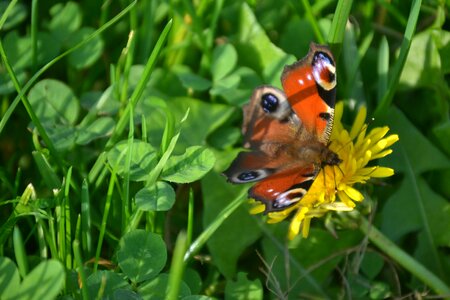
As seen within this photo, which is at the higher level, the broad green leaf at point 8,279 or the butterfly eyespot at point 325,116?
the butterfly eyespot at point 325,116

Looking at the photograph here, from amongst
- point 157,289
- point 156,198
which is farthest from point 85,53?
point 157,289

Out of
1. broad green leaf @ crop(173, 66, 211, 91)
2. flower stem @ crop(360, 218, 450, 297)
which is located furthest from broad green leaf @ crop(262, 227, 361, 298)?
broad green leaf @ crop(173, 66, 211, 91)

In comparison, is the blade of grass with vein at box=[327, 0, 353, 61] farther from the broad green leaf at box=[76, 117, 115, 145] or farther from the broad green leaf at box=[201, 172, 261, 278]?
the broad green leaf at box=[76, 117, 115, 145]

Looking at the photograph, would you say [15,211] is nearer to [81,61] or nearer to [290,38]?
[81,61]

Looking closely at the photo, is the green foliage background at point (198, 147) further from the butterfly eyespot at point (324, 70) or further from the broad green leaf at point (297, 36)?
the butterfly eyespot at point (324, 70)

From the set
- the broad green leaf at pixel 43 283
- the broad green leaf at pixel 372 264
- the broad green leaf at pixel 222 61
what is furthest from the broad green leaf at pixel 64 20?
the broad green leaf at pixel 372 264

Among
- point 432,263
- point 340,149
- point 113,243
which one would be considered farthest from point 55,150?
point 432,263

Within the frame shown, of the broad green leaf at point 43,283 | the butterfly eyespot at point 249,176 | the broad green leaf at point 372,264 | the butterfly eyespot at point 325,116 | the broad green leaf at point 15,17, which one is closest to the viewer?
the broad green leaf at point 43,283

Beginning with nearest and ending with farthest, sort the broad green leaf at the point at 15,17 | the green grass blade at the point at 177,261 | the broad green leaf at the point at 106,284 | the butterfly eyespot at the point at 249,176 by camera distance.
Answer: the green grass blade at the point at 177,261
the broad green leaf at the point at 106,284
the butterfly eyespot at the point at 249,176
the broad green leaf at the point at 15,17
